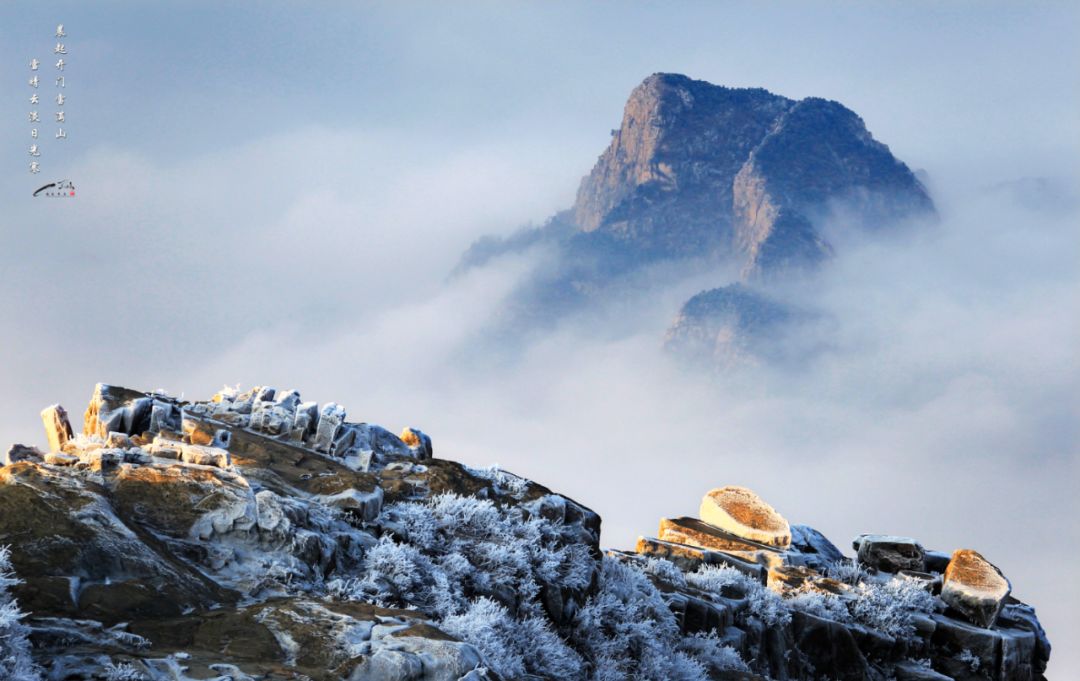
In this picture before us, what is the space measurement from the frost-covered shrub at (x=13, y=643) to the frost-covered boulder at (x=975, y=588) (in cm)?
4007

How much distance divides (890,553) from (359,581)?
117 feet

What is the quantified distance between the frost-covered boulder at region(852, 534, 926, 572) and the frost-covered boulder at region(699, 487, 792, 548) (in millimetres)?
3628

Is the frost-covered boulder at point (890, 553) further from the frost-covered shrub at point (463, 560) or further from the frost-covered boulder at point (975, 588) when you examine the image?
the frost-covered shrub at point (463, 560)

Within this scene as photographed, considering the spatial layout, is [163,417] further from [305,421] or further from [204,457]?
[204,457]

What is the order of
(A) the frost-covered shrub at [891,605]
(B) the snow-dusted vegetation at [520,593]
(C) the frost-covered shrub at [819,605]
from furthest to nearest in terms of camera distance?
1. (A) the frost-covered shrub at [891,605]
2. (C) the frost-covered shrub at [819,605]
3. (B) the snow-dusted vegetation at [520,593]

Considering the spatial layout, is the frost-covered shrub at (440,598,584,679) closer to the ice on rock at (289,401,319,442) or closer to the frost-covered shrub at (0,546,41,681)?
the frost-covered shrub at (0,546,41,681)

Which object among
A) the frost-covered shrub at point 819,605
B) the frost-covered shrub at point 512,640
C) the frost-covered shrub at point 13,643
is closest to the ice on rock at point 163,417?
the frost-covered shrub at point 512,640

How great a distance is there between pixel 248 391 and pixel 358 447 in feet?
13.2

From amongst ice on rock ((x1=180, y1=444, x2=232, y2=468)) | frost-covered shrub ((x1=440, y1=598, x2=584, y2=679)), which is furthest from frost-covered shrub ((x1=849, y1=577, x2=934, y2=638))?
ice on rock ((x1=180, y1=444, x2=232, y2=468))

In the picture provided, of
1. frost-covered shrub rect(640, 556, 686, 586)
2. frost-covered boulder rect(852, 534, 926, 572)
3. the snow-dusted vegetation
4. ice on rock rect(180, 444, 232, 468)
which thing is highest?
frost-covered boulder rect(852, 534, 926, 572)

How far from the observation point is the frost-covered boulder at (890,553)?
52.4 metres

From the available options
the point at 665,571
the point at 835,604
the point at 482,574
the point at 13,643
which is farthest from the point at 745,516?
the point at 13,643

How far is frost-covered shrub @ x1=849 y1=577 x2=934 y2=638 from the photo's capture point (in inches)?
1748

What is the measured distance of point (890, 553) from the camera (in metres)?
52.9
